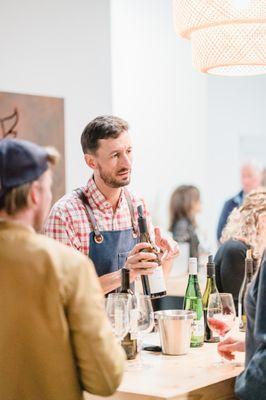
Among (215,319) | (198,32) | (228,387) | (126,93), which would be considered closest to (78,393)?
(228,387)

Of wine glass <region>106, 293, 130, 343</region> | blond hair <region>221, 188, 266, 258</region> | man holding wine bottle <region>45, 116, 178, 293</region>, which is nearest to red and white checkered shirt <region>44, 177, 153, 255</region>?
man holding wine bottle <region>45, 116, 178, 293</region>

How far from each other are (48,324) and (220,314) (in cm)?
102

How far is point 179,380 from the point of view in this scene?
7.49 feet

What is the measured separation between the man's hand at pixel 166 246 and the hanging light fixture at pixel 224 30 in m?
0.69

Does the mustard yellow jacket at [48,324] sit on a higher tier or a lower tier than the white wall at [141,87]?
lower

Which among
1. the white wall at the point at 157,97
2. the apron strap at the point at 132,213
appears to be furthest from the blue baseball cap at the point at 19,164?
the white wall at the point at 157,97

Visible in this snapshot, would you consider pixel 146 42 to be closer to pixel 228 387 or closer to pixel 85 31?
pixel 85 31

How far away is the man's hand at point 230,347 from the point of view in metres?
2.43

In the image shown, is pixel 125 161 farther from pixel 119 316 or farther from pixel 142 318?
pixel 119 316

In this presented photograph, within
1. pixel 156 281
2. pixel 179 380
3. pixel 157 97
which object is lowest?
pixel 179 380

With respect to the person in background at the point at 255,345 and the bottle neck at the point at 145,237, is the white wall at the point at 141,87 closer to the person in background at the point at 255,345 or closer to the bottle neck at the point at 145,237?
the bottle neck at the point at 145,237

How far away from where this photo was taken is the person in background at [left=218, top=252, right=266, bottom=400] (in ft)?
6.93

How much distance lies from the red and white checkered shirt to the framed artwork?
1.26 m

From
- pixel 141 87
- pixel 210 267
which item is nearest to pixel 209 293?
pixel 210 267
